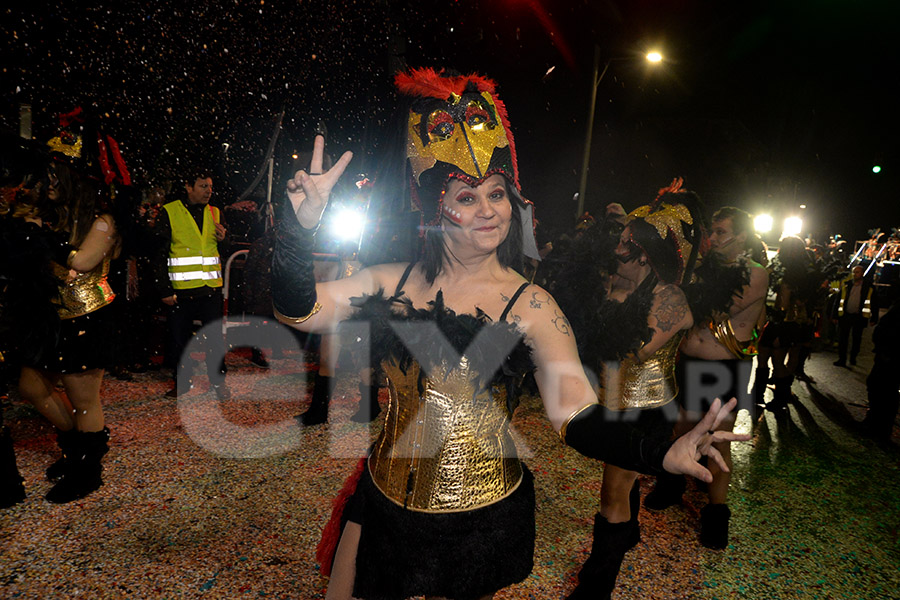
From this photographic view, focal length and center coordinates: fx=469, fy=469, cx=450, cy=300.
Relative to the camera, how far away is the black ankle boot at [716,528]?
11.0ft

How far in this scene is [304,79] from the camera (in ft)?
33.3

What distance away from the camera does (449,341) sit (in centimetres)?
169

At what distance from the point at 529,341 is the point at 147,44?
335 inches

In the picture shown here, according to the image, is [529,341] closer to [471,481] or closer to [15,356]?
[471,481]

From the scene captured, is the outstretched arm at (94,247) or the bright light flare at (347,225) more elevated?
the bright light flare at (347,225)

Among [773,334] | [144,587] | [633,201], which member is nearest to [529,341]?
[144,587]

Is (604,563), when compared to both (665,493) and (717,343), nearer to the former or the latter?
(665,493)

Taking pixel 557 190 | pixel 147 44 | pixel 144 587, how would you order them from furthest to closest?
pixel 557 190 → pixel 147 44 → pixel 144 587

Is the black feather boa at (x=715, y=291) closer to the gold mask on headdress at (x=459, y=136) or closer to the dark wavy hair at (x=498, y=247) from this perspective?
the dark wavy hair at (x=498, y=247)

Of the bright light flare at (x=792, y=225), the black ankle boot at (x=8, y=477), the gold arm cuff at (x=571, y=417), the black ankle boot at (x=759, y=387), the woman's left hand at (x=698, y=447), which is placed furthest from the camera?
the bright light flare at (x=792, y=225)

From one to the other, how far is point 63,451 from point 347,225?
417 cm

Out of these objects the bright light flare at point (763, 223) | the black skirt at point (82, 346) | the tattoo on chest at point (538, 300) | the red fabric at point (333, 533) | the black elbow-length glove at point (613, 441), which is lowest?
→ the red fabric at point (333, 533)

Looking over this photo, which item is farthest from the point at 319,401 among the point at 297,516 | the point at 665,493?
the point at 665,493

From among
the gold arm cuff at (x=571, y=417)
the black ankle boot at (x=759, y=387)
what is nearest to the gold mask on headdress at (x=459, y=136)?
the gold arm cuff at (x=571, y=417)
